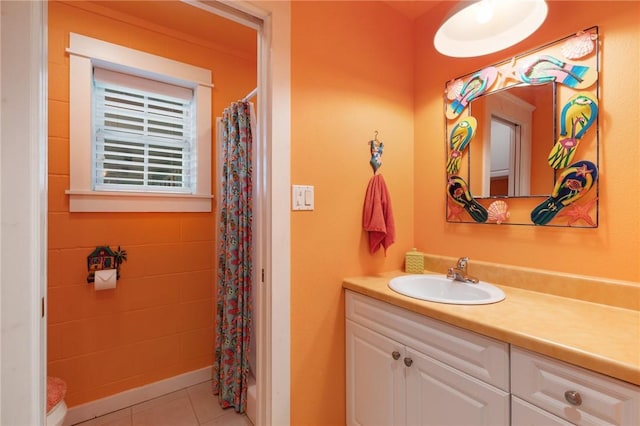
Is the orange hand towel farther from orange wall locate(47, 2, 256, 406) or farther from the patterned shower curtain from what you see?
orange wall locate(47, 2, 256, 406)

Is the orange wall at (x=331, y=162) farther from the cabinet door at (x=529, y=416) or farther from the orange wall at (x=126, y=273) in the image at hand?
the orange wall at (x=126, y=273)

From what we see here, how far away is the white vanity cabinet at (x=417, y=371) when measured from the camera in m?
0.91

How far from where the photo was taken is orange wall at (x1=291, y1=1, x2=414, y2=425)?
4.48 feet

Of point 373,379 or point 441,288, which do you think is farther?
point 441,288

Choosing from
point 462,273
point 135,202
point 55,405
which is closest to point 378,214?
point 462,273

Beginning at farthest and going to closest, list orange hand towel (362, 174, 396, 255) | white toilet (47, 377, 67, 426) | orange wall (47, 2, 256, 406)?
orange wall (47, 2, 256, 406) < orange hand towel (362, 174, 396, 255) < white toilet (47, 377, 67, 426)

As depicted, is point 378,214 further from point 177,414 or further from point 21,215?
point 177,414

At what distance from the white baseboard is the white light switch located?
158cm

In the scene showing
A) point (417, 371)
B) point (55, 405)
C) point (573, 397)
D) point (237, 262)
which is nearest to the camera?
point (573, 397)

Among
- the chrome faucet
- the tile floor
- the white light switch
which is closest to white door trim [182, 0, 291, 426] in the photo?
the white light switch

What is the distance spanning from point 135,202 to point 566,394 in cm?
222

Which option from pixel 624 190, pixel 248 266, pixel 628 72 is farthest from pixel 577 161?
pixel 248 266

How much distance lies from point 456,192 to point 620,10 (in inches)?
35.5

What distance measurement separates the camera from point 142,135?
6.49 feet
